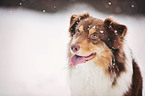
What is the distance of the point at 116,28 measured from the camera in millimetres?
1740

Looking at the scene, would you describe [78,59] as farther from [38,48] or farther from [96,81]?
[38,48]

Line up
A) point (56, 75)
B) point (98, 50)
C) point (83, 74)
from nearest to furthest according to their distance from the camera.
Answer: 1. point (98, 50)
2. point (83, 74)
3. point (56, 75)

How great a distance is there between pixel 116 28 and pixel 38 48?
48.7 inches

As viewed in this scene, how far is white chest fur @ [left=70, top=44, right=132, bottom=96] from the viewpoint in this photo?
1767mm

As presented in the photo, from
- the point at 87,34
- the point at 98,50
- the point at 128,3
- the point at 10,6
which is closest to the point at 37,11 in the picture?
the point at 10,6

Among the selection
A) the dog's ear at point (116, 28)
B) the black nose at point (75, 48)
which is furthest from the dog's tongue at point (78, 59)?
the dog's ear at point (116, 28)

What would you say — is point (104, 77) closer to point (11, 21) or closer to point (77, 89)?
point (77, 89)

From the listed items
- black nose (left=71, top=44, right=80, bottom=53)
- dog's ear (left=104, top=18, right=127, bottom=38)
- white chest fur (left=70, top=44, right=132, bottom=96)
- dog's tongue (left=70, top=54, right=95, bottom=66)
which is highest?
dog's ear (left=104, top=18, right=127, bottom=38)

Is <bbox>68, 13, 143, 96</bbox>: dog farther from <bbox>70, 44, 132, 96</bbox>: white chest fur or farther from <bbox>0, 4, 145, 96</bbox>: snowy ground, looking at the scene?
<bbox>0, 4, 145, 96</bbox>: snowy ground

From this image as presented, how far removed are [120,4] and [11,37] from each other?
180cm

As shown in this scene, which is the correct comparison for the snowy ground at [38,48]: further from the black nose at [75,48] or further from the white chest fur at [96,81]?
the black nose at [75,48]

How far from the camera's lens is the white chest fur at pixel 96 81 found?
1767 mm

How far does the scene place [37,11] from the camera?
2.33 metres

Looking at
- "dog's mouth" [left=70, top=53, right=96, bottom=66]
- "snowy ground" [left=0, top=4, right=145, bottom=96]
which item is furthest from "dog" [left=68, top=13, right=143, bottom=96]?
"snowy ground" [left=0, top=4, right=145, bottom=96]
